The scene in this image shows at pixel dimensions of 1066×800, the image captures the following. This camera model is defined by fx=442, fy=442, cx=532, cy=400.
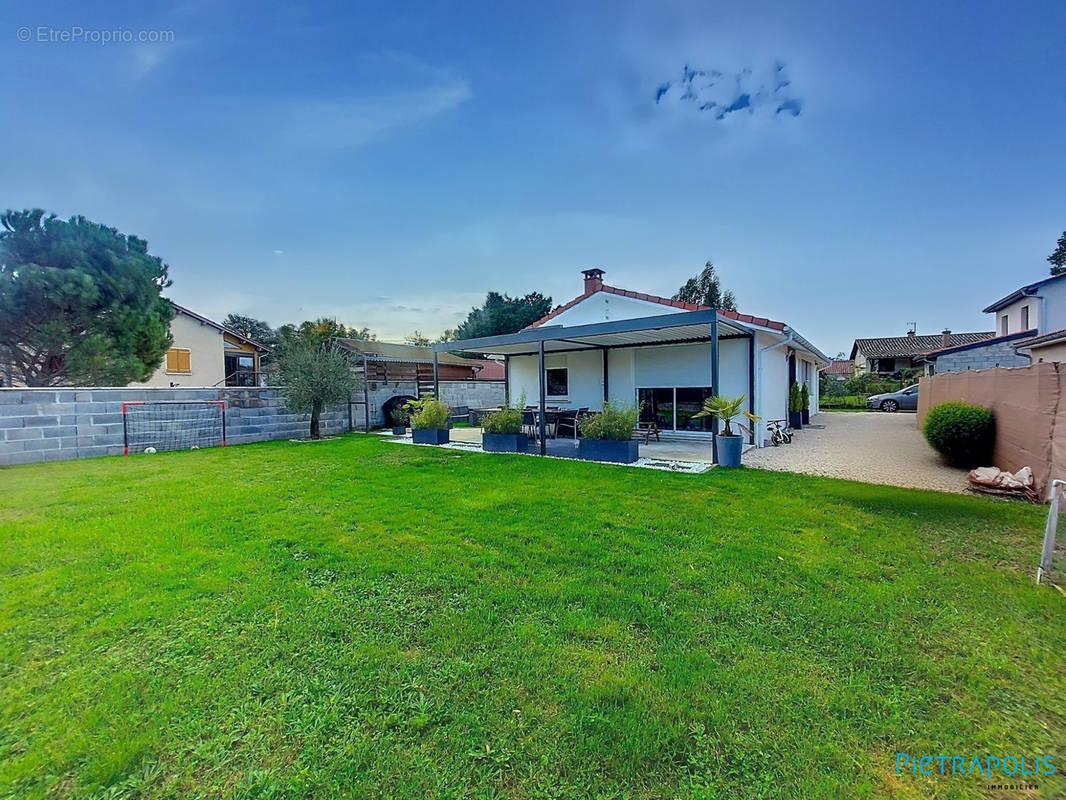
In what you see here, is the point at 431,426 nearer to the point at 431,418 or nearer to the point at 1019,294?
the point at 431,418

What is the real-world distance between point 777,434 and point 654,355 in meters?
3.75

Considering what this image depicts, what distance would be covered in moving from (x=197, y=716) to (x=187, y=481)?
6.48m

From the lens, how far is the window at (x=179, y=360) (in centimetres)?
2036

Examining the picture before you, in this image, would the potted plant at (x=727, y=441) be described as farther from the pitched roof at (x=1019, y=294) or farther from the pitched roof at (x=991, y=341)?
the pitched roof at (x=1019, y=294)

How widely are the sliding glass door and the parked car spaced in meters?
18.8

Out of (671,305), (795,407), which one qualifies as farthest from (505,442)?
(795,407)

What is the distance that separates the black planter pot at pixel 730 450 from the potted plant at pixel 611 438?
1.57m

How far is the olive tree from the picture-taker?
40.8ft

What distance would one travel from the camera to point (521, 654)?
2.55m

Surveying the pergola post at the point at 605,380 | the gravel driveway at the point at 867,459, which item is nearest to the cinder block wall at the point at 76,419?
the pergola post at the point at 605,380

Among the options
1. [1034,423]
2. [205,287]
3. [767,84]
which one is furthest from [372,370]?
[1034,423]

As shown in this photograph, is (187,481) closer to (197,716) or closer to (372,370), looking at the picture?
(197,716)

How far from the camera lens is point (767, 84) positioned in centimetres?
966

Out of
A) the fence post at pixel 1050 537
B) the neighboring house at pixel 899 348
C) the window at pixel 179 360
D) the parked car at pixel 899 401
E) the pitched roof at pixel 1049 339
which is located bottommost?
the fence post at pixel 1050 537
